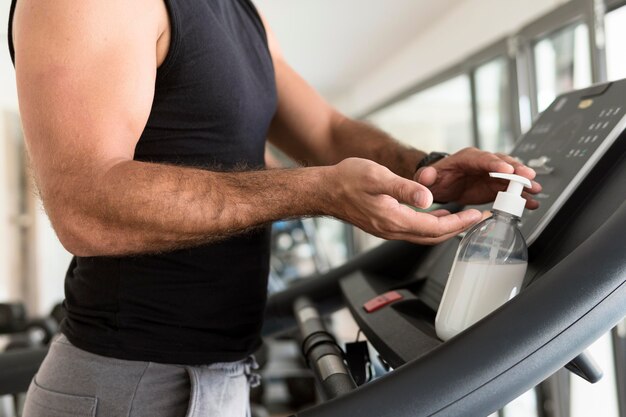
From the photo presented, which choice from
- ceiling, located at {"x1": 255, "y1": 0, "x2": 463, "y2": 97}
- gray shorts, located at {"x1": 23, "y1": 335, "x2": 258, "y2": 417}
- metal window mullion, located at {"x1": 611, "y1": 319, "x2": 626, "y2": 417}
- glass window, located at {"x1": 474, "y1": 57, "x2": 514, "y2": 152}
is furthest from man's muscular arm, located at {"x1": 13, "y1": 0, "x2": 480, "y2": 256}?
ceiling, located at {"x1": 255, "y1": 0, "x2": 463, "y2": 97}

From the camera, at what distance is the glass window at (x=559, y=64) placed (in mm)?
3465

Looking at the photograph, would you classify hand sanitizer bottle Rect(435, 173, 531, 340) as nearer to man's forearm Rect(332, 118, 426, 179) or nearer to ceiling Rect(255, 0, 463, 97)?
man's forearm Rect(332, 118, 426, 179)

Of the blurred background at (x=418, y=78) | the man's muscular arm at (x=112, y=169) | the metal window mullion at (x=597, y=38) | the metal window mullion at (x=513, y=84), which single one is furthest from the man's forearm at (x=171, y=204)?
the metal window mullion at (x=513, y=84)

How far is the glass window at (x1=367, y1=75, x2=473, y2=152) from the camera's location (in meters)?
6.39

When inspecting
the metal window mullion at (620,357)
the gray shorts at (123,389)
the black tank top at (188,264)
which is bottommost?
the metal window mullion at (620,357)

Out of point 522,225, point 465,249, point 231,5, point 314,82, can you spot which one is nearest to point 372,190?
point 465,249

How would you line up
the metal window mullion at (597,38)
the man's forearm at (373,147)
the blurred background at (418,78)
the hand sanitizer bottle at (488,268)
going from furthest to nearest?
the blurred background at (418,78)
the metal window mullion at (597,38)
the man's forearm at (373,147)
the hand sanitizer bottle at (488,268)

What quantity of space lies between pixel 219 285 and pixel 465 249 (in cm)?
41

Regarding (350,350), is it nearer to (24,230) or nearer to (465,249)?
(465,249)

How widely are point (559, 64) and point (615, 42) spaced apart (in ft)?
2.55

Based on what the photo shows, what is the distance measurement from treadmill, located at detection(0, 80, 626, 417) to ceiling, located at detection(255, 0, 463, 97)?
4.57 m

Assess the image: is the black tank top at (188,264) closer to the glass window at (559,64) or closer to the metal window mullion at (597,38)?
the metal window mullion at (597,38)

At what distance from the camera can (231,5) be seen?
113cm

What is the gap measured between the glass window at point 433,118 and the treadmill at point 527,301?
491 cm
